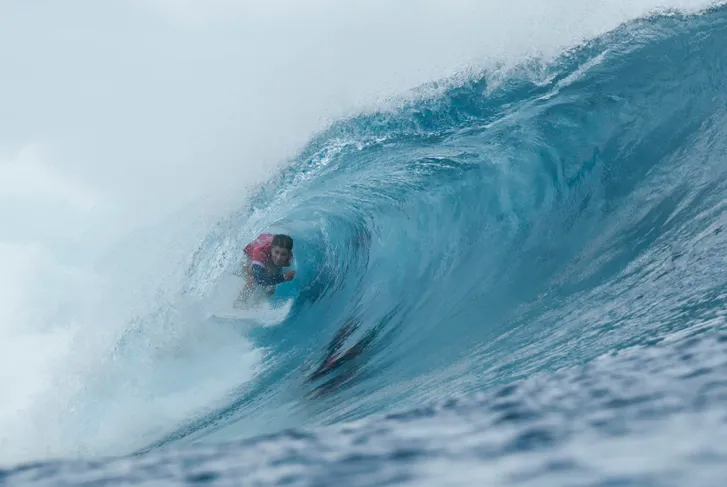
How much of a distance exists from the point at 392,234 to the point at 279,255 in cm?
134

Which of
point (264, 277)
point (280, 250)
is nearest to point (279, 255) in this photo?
point (280, 250)

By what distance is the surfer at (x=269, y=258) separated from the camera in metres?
6.11

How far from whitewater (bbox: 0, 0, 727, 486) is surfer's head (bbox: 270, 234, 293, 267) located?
2.63 ft

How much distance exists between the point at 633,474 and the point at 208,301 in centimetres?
607

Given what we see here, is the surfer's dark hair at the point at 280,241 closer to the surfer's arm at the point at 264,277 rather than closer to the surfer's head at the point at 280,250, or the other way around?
the surfer's head at the point at 280,250

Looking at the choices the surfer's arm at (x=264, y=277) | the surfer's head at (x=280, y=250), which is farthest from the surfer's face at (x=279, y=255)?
the surfer's arm at (x=264, y=277)

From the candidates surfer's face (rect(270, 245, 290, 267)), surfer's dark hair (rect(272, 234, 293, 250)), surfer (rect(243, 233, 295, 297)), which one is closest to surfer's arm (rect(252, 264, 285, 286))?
surfer (rect(243, 233, 295, 297))

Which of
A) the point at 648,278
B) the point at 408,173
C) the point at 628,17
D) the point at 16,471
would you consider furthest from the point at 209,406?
the point at 628,17

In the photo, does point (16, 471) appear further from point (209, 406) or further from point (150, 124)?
point (150, 124)

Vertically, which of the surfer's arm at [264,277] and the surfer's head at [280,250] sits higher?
the surfer's head at [280,250]

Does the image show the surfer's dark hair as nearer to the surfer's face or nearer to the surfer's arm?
the surfer's face

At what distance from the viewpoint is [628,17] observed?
304 inches

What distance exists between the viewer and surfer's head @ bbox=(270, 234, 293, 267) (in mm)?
6078

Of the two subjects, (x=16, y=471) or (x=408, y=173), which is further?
(x=408, y=173)
